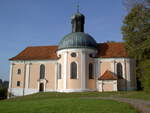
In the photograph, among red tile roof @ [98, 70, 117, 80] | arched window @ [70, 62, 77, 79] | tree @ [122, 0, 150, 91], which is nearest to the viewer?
tree @ [122, 0, 150, 91]

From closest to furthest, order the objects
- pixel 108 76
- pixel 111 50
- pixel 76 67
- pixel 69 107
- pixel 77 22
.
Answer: pixel 69 107
pixel 108 76
pixel 76 67
pixel 111 50
pixel 77 22

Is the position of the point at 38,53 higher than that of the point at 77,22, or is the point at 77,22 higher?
the point at 77,22

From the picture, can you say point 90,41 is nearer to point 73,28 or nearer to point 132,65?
point 73,28

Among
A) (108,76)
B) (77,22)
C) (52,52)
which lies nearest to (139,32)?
(108,76)

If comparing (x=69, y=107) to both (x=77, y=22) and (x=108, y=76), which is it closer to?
(x=108, y=76)

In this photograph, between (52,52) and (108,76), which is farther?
(52,52)

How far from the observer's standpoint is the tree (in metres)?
22.0

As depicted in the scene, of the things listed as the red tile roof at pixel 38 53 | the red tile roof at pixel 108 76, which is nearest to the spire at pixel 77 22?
the red tile roof at pixel 38 53

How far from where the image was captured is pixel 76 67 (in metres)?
35.5

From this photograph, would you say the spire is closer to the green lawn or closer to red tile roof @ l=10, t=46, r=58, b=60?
red tile roof @ l=10, t=46, r=58, b=60

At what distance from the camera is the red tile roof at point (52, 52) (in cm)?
3734

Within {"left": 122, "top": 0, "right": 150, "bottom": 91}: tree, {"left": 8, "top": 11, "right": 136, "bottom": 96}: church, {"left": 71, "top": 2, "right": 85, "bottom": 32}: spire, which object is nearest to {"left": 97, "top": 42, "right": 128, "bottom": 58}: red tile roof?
{"left": 8, "top": 11, "right": 136, "bottom": 96}: church

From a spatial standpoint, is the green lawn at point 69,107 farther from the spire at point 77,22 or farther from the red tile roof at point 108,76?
the spire at point 77,22

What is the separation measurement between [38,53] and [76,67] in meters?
11.2
